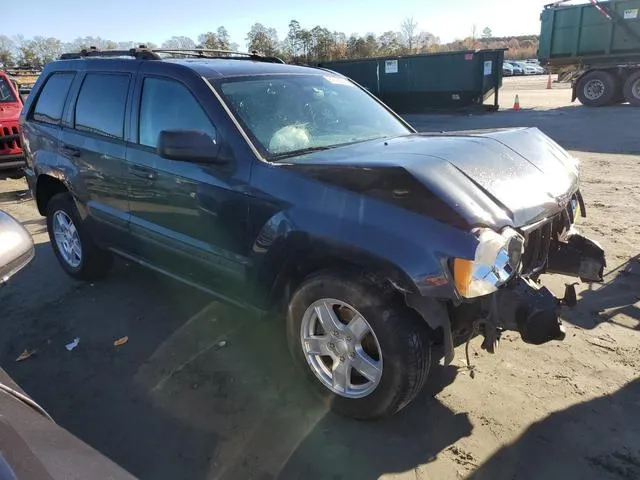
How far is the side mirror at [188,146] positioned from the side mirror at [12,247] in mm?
1286

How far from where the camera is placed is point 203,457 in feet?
8.98

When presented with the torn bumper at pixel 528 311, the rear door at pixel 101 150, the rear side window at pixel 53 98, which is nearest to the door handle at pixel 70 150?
the rear door at pixel 101 150

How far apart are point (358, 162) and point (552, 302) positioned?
1214 mm

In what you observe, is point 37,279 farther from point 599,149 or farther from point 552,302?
point 599,149

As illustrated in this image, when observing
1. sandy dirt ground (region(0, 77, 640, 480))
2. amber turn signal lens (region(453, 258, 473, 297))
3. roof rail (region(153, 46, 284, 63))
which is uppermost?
roof rail (region(153, 46, 284, 63))

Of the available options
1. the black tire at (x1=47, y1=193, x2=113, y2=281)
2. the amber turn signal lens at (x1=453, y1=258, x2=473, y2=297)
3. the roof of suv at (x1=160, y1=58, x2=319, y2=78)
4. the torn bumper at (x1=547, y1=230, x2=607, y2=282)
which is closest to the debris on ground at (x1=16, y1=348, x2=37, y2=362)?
the black tire at (x1=47, y1=193, x2=113, y2=281)

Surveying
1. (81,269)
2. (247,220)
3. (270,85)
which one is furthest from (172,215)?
(81,269)

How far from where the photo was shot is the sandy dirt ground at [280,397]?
2664mm

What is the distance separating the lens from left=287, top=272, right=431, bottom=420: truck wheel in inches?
105

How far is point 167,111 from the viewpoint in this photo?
3691 mm

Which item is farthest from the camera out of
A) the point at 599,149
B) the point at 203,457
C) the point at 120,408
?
the point at 599,149

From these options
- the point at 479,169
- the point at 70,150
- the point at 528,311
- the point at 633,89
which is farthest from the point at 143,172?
the point at 633,89

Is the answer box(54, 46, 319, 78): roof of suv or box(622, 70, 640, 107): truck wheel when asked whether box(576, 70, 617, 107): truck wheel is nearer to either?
box(622, 70, 640, 107): truck wheel

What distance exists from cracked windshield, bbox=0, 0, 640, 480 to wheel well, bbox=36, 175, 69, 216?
5.4 inches
